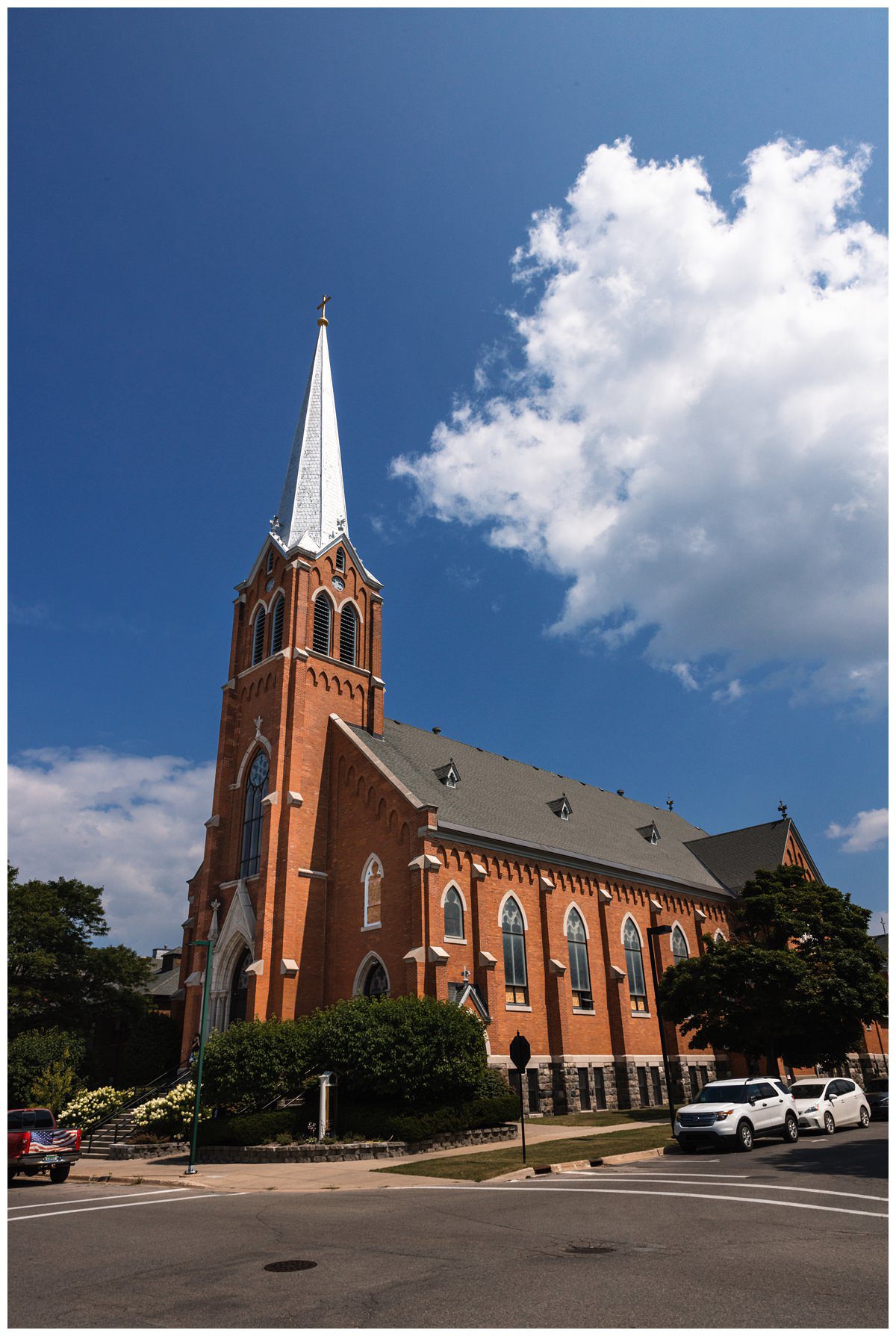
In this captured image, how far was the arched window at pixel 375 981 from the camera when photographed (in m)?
30.8

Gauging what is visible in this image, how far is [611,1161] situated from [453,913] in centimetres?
1248

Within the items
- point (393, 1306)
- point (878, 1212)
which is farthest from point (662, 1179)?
point (393, 1306)

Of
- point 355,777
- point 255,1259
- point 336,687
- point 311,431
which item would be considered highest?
point 311,431

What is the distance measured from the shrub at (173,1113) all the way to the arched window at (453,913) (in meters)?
9.59

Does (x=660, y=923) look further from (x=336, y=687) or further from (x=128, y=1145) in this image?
(x=128, y=1145)

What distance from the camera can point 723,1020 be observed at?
102 ft

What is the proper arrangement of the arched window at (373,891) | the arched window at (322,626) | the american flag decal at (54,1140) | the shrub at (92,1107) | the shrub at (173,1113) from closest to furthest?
the american flag decal at (54,1140), the shrub at (173,1113), the shrub at (92,1107), the arched window at (373,891), the arched window at (322,626)

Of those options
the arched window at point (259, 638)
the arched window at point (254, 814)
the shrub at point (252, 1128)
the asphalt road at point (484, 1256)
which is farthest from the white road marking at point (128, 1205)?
the arched window at point (259, 638)

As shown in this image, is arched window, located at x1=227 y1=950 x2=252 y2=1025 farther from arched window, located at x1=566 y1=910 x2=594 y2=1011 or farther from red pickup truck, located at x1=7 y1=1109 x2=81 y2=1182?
arched window, located at x1=566 y1=910 x2=594 y2=1011

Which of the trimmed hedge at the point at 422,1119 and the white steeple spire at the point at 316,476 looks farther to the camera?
the white steeple spire at the point at 316,476

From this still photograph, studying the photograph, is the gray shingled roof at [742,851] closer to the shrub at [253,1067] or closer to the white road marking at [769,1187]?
the shrub at [253,1067]

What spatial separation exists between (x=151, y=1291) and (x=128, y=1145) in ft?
68.2

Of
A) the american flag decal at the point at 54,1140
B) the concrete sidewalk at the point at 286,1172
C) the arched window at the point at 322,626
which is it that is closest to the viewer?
the concrete sidewalk at the point at 286,1172

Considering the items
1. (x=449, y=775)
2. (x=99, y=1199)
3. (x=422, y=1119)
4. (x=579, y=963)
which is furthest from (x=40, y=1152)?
(x=579, y=963)
